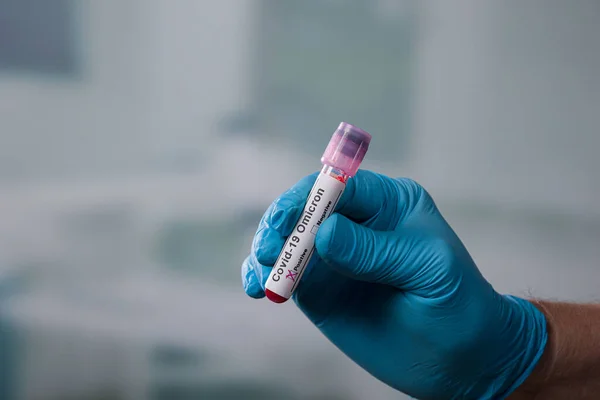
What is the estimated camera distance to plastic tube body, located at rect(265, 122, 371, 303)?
0.64 m

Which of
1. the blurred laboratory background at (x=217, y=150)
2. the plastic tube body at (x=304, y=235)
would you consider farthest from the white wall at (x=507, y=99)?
the plastic tube body at (x=304, y=235)

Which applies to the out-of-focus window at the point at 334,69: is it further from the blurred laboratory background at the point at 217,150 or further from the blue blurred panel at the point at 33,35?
the blue blurred panel at the point at 33,35

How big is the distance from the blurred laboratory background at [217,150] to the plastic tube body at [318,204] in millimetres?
891

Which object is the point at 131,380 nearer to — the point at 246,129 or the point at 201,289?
the point at 201,289

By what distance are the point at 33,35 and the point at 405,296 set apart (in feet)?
4.20

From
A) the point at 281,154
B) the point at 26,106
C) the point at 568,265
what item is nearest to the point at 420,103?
the point at 281,154

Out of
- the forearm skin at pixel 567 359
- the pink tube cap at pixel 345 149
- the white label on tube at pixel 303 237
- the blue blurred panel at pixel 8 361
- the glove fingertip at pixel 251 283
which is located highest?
the pink tube cap at pixel 345 149

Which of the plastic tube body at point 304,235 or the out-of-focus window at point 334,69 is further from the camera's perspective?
the out-of-focus window at point 334,69

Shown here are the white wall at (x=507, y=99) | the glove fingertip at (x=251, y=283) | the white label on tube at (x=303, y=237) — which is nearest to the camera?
the white label on tube at (x=303, y=237)

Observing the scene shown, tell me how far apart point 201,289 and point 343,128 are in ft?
3.36

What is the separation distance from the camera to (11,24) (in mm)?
1457

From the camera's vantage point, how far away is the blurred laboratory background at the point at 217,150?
148 centimetres

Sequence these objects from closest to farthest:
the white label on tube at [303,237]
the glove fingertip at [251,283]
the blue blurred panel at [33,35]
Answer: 1. the white label on tube at [303,237]
2. the glove fingertip at [251,283]
3. the blue blurred panel at [33,35]

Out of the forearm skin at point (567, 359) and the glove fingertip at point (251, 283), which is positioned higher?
the glove fingertip at point (251, 283)
